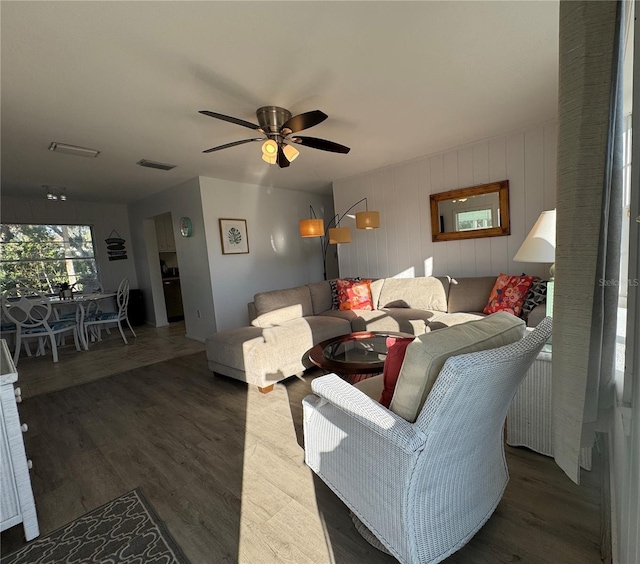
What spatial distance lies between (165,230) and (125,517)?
20.2 ft

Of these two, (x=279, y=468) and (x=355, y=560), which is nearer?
(x=355, y=560)

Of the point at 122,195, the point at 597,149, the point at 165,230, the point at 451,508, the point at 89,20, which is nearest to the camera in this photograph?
the point at 597,149

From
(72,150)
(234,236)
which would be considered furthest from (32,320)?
(234,236)

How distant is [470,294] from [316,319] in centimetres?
173

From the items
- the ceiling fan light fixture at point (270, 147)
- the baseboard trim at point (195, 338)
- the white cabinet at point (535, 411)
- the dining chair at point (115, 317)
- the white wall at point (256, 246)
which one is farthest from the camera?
the dining chair at point (115, 317)

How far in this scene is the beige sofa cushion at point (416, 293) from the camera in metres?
3.67

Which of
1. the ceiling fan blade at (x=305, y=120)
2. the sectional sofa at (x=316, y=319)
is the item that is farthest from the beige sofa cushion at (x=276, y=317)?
the ceiling fan blade at (x=305, y=120)

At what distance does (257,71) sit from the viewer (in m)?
1.93

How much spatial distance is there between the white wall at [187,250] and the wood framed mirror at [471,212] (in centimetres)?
315

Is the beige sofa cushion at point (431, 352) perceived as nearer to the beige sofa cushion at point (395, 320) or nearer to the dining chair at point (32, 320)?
the beige sofa cushion at point (395, 320)

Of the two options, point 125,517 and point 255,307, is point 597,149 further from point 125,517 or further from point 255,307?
point 255,307

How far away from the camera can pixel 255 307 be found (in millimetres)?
3635

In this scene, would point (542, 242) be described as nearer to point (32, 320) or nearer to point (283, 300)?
point (283, 300)

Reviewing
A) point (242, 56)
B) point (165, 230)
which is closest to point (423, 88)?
point (242, 56)
